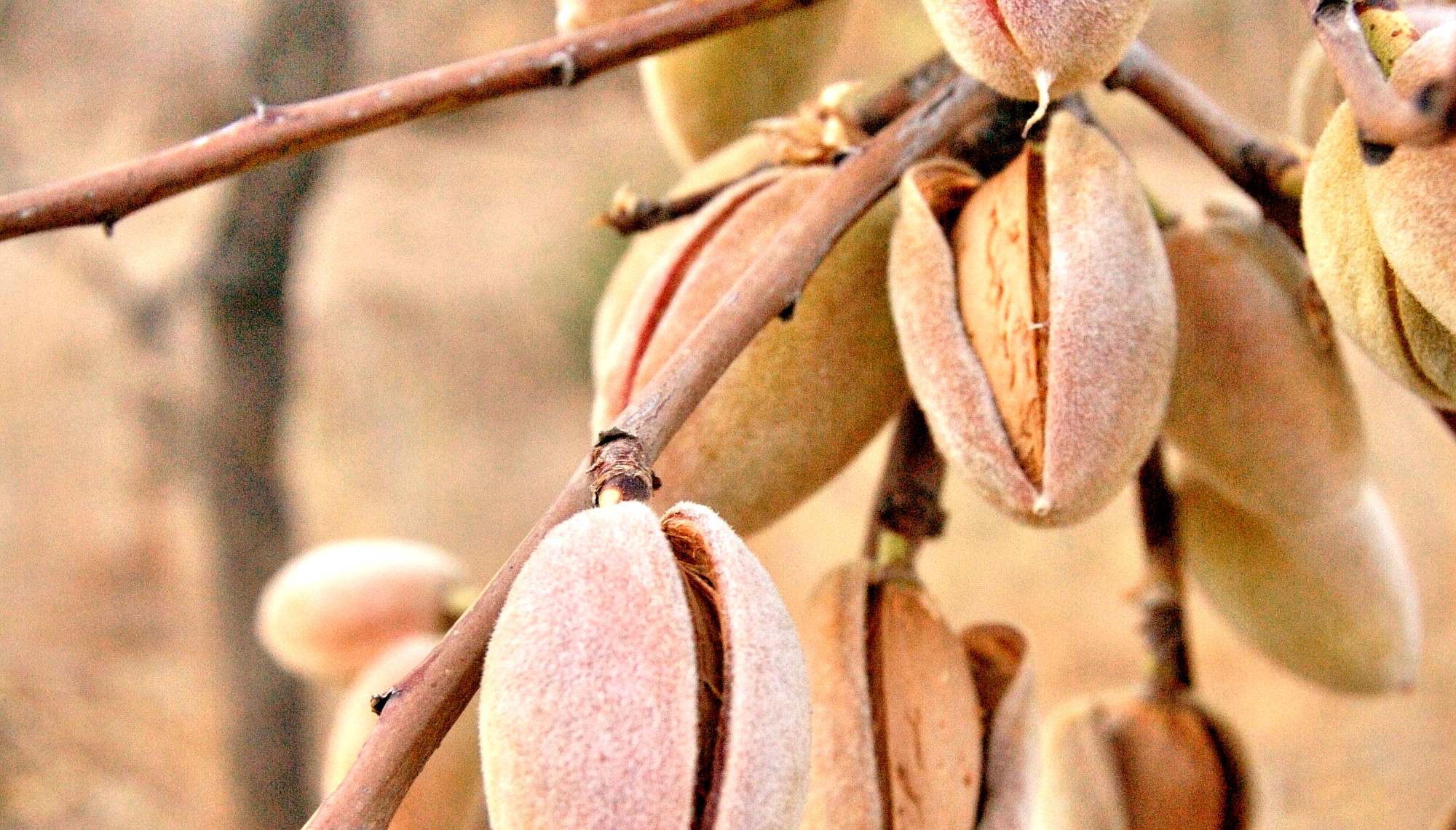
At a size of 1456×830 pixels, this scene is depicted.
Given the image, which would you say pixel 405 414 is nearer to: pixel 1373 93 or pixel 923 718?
pixel 923 718

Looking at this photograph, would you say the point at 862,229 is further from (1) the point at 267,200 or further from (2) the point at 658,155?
(2) the point at 658,155

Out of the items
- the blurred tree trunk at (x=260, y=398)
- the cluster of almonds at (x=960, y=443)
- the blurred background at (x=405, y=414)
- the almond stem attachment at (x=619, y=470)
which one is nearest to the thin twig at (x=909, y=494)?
the cluster of almonds at (x=960, y=443)

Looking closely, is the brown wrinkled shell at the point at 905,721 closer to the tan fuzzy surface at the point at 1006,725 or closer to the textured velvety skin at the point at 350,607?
the tan fuzzy surface at the point at 1006,725

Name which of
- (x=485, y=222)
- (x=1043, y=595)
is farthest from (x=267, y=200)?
(x=485, y=222)

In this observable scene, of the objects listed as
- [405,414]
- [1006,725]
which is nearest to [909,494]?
[1006,725]

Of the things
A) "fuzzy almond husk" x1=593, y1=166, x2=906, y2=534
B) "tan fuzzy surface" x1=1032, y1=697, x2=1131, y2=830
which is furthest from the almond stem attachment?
"tan fuzzy surface" x1=1032, y1=697, x2=1131, y2=830

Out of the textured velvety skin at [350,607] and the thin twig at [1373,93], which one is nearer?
the thin twig at [1373,93]
